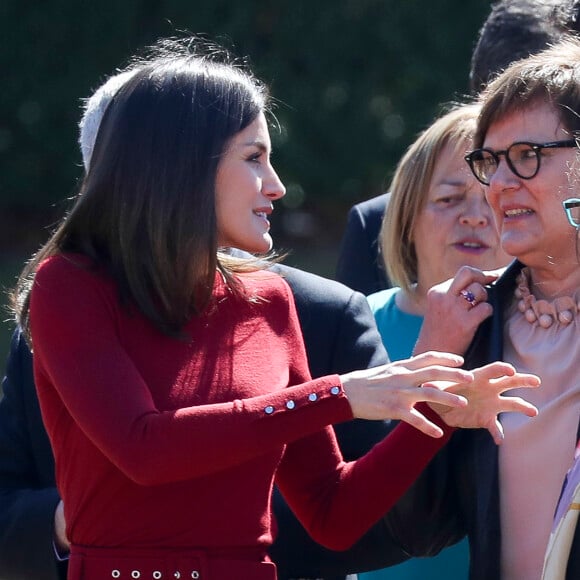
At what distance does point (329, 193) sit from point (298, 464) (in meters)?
11.0

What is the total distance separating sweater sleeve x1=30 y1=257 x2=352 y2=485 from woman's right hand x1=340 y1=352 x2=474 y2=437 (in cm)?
3

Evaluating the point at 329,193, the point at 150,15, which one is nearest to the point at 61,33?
the point at 150,15

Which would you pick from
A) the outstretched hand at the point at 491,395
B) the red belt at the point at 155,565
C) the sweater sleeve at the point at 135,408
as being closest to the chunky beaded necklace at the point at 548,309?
the outstretched hand at the point at 491,395

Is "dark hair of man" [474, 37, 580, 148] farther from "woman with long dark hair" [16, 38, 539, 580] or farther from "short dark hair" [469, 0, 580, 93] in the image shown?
"short dark hair" [469, 0, 580, 93]

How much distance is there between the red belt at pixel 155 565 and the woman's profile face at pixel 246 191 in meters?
0.63

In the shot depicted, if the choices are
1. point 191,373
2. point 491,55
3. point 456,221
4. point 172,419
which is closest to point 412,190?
point 456,221

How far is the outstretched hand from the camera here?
2.16m

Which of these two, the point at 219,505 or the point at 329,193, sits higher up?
the point at 219,505

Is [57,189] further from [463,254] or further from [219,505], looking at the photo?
[219,505]

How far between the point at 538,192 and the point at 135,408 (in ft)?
2.86

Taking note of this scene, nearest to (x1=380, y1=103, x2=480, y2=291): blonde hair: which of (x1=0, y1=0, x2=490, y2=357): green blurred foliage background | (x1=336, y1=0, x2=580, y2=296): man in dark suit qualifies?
(x1=336, y1=0, x2=580, y2=296): man in dark suit

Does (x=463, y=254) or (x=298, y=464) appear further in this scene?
(x=463, y=254)

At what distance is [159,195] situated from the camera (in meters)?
2.35

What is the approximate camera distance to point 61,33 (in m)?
13.3
